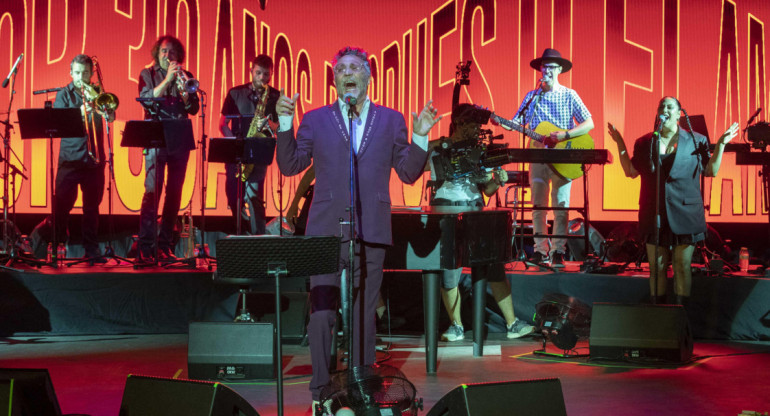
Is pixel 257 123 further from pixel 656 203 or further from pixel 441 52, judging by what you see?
pixel 656 203

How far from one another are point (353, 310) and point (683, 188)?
3.87 m

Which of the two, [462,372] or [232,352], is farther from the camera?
[462,372]

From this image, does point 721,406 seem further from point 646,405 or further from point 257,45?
point 257,45

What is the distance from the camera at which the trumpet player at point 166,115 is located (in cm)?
786

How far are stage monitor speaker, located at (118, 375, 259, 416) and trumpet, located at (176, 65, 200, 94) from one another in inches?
195

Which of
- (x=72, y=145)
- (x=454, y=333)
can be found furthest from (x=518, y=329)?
(x=72, y=145)

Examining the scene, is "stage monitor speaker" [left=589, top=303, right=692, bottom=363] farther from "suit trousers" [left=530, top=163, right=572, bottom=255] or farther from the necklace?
"suit trousers" [left=530, top=163, right=572, bottom=255]

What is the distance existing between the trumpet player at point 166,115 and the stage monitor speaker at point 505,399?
522 cm

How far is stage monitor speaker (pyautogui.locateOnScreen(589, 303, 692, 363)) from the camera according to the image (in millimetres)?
5957

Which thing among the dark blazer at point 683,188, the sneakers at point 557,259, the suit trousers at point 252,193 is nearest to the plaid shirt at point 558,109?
the sneakers at point 557,259

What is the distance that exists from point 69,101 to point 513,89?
5.66 meters

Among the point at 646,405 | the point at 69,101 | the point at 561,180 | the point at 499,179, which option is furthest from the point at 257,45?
the point at 646,405

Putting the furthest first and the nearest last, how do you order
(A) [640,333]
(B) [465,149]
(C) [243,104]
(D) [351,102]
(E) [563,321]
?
1. (C) [243,104]
2. (E) [563,321]
3. (B) [465,149]
4. (A) [640,333]
5. (D) [351,102]

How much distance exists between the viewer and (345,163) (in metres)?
4.36
